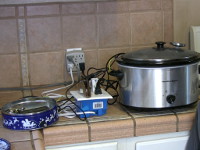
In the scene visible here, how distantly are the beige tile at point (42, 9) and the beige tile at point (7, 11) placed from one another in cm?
6

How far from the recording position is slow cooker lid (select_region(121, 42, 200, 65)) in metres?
1.07

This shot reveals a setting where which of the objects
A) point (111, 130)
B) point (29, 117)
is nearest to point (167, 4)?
point (111, 130)

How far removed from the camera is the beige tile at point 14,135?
38.3 inches

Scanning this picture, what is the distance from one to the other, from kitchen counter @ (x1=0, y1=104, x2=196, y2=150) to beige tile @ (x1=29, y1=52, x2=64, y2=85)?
358mm

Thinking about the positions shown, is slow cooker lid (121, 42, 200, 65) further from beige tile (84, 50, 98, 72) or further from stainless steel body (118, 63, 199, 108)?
beige tile (84, 50, 98, 72)

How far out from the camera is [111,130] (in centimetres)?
106

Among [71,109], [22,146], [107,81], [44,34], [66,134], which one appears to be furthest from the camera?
[44,34]

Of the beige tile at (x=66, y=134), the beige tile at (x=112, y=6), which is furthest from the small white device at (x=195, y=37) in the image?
the beige tile at (x=66, y=134)

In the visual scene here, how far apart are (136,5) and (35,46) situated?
44cm

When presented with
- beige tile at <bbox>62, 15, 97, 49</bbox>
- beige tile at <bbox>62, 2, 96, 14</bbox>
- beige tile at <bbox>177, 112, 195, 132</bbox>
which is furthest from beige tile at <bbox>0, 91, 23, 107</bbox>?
beige tile at <bbox>177, 112, 195, 132</bbox>

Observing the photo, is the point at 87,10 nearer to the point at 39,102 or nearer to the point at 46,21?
the point at 46,21

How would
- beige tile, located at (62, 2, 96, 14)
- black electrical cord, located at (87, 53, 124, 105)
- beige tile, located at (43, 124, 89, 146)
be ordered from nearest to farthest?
beige tile, located at (43, 124, 89, 146), black electrical cord, located at (87, 53, 124, 105), beige tile, located at (62, 2, 96, 14)

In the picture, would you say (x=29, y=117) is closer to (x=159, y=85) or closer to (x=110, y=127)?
(x=110, y=127)

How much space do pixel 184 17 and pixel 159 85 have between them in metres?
0.53
